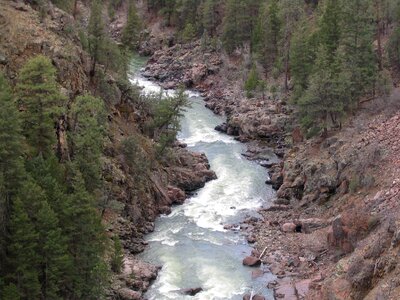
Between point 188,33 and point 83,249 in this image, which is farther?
point 188,33

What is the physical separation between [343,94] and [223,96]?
1160 inches

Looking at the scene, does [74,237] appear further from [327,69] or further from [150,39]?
[150,39]

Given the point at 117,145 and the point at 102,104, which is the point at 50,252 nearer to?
the point at 102,104

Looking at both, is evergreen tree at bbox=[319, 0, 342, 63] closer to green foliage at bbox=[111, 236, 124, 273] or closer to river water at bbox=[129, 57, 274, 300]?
river water at bbox=[129, 57, 274, 300]

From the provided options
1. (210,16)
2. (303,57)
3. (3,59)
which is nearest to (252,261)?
(3,59)

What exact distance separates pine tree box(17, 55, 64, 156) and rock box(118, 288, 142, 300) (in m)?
10.5

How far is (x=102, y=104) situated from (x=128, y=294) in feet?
53.8

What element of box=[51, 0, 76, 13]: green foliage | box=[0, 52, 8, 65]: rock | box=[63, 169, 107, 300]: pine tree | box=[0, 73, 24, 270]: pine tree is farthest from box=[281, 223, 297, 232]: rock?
box=[51, 0, 76, 13]: green foliage

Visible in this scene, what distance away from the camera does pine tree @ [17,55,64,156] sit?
127ft

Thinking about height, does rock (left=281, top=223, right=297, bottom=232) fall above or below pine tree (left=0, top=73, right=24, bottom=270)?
below

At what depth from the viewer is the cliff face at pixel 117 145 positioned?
147ft

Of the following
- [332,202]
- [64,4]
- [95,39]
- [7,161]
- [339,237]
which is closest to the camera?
[7,161]

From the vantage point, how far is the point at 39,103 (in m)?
39.0

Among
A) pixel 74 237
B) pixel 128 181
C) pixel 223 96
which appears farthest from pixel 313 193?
pixel 223 96
